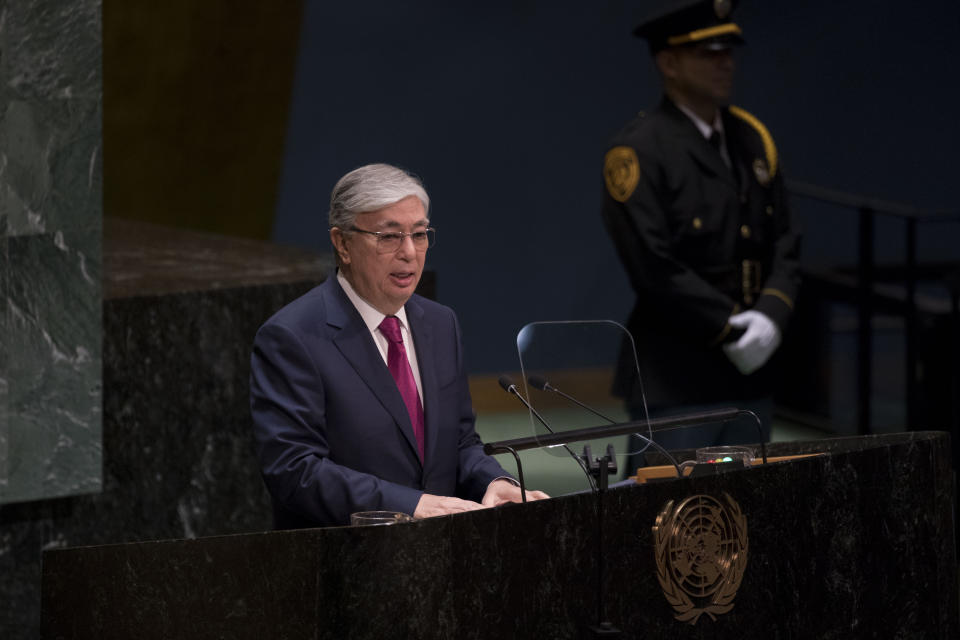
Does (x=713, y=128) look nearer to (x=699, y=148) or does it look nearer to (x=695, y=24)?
(x=699, y=148)

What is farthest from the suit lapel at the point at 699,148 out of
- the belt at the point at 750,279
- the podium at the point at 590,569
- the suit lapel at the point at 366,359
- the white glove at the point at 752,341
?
the suit lapel at the point at 366,359

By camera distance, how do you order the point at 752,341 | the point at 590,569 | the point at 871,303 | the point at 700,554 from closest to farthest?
the point at 590,569 < the point at 700,554 < the point at 752,341 < the point at 871,303

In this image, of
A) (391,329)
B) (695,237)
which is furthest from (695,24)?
(391,329)

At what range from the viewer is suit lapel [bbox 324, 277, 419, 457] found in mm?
2566

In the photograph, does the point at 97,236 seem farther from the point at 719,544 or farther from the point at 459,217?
the point at 459,217

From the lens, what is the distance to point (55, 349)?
11.8 feet

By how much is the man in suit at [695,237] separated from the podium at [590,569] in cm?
129

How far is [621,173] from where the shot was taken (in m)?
4.00

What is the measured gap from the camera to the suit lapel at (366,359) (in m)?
2.57

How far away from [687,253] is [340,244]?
163 centimetres

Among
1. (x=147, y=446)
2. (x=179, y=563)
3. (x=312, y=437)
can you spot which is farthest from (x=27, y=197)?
(x=179, y=563)

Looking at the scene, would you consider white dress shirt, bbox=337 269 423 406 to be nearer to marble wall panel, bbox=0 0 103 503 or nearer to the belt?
marble wall panel, bbox=0 0 103 503

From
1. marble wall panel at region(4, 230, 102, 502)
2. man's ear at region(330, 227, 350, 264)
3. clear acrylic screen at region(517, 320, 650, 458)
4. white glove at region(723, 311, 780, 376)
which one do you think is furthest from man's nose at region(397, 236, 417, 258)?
white glove at region(723, 311, 780, 376)

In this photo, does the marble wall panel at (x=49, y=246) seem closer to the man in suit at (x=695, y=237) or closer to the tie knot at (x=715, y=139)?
the man in suit at (x=695, y=237)
